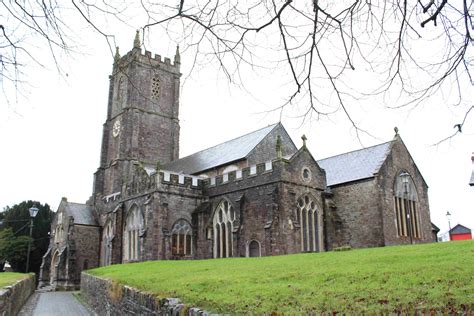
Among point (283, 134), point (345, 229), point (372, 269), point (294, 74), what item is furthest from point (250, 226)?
point (294, 74)

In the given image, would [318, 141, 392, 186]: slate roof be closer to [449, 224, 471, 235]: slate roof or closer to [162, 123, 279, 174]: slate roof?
[162, 123, 279, 174]: slate roof

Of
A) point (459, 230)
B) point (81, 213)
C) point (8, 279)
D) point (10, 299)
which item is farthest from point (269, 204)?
point (459, 230)

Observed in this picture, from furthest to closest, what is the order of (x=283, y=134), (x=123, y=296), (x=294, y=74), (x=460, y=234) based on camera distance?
(x=460, y=234) → (x=283, y=134) → (x=123, y=296) → (x=294, y=74)

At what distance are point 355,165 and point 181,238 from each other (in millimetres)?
11829

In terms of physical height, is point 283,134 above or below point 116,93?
below

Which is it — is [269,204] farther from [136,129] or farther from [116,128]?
[116,128]

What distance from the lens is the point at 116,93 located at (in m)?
47.0

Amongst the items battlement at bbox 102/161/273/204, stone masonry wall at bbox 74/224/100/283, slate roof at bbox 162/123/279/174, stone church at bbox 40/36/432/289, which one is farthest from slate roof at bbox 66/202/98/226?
battlement at bbox 102/161/273/204

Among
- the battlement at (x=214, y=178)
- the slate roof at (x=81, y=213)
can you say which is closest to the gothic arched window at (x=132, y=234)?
the battlement at (x=214, y=178)

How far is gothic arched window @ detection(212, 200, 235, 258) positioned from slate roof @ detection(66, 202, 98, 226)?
16.5 meters

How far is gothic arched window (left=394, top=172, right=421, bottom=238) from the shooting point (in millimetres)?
26328

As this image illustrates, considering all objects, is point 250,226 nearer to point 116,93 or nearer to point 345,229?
point 345,229

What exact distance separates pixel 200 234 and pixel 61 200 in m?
20.2

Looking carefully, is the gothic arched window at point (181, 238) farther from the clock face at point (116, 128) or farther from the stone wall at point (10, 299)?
the clock face at point (116, 128)
